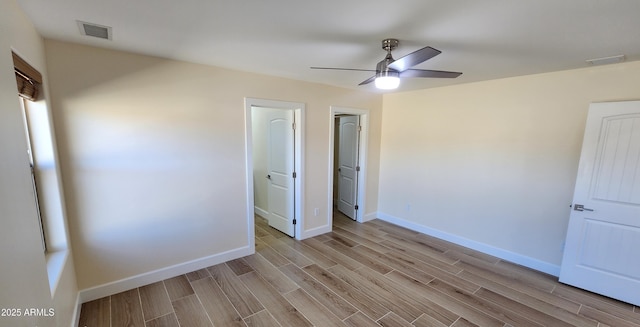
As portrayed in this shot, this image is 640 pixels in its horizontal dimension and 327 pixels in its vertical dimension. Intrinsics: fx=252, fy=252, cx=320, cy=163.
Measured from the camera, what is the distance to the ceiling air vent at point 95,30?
1.82m

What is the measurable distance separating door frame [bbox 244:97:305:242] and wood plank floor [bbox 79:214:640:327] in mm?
522

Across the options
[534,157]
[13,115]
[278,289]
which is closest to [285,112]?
[278,289]

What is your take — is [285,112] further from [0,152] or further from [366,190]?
[0,152]

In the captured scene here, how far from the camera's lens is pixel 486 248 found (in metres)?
3.57

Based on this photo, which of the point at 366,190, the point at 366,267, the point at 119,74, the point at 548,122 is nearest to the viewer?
the point at 119,74

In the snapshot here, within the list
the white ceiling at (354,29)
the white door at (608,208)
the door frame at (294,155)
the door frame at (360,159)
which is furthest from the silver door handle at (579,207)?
the door frame at (294,155)

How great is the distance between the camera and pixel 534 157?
3096 mm

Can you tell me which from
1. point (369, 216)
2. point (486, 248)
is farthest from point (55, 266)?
point (486, 248)

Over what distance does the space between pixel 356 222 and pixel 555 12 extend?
3.91 m

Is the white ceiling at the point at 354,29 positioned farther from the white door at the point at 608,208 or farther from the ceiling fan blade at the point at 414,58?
the white door at the point at 608,208

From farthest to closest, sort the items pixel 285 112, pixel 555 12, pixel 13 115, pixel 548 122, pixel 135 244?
pixel 285 112 < pixel 548 122 < pixel 135 244 < pixel 555 12 < pixel 13 115

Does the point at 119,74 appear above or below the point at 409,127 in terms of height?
above

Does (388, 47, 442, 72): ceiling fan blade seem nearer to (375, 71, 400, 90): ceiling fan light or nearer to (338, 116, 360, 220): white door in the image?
(375, 71, 400, 90): ceiling fan light

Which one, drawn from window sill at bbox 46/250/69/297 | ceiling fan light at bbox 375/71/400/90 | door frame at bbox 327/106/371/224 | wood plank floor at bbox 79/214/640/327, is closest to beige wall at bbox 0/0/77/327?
window sill at bbox 46/250/69/297
